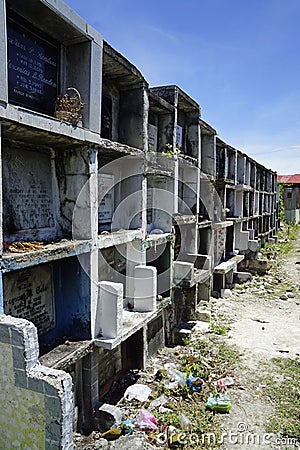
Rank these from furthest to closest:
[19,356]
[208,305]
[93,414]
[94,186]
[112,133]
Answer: [208,305]
[112,133]
[93,414]
[94,186]
[19,356]

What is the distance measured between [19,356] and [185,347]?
570 cm

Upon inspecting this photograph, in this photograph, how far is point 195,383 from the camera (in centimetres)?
628

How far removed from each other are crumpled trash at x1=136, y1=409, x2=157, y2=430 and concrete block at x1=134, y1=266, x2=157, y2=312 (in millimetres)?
1696

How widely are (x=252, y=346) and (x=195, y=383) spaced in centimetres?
253

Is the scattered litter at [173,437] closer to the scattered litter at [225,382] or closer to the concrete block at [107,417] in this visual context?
the concrete block at [107,417]

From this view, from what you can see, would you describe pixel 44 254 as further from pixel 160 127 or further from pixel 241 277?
pixel 241 277

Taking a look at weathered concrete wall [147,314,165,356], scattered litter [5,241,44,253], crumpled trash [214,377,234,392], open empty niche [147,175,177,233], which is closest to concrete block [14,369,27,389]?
scattered litter [5,241,44,253]

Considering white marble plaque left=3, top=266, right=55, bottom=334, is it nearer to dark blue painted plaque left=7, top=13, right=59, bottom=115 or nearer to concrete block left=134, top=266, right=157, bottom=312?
concrete block left=134, top=266, right=157, bottom=312

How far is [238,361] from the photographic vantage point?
7.43 meters

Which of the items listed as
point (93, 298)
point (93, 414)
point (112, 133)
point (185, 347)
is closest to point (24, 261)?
point (93, 298)

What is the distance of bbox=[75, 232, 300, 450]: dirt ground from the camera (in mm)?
5012

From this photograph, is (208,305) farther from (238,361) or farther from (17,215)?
(17,215)

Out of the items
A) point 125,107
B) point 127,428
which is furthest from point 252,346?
point 125,107

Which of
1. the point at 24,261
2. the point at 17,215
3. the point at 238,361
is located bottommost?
the point at 238,361
